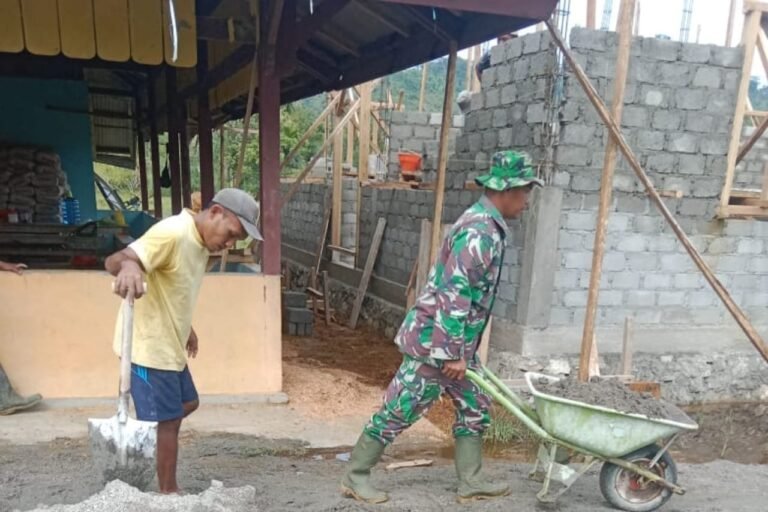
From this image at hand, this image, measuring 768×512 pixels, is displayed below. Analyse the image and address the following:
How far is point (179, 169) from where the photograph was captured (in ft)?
31.2

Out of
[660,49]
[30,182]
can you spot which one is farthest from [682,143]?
[30,182]

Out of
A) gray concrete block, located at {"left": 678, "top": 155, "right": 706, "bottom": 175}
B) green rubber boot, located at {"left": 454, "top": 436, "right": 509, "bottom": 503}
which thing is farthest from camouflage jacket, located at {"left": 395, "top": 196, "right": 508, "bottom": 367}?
gray concrete block, located at {"left": 678, "top": 155, "right": 706, "bottom": 175}

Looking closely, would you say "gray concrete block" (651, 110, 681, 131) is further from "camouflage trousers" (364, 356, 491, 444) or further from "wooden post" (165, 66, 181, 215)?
"wooden post" (165, 66, 181, 215)

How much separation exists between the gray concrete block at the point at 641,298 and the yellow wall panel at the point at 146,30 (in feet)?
16.1

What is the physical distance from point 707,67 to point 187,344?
5546 millimetres

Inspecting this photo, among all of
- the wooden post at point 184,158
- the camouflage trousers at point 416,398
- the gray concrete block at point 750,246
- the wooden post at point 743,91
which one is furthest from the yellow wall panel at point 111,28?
Result: the gray concrete block at point 750,246

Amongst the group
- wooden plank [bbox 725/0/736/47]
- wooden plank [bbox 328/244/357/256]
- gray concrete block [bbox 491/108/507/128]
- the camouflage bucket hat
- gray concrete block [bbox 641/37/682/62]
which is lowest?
wooden plank [bbox 328/244/357/256]

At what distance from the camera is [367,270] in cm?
948

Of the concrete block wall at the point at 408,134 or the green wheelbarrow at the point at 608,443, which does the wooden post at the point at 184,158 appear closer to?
the concrete block wall at the point at 408,134

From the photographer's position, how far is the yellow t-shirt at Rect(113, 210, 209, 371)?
2820 millimetres

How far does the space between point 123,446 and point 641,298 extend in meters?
5.27

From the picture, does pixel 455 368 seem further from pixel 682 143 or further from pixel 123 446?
pixel 682 143

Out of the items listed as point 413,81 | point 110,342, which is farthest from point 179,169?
point 413,81

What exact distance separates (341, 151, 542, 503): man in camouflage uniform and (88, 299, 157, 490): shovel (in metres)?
1.11
